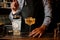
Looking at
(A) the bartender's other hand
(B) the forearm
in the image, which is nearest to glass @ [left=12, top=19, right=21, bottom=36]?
(A) the bartender's other hand

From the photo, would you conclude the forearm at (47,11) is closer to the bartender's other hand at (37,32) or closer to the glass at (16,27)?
the bartender's other hand at (37,32)

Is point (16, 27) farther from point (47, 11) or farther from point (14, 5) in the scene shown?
point (47, 11)

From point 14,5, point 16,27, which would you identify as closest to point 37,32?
point 16,27

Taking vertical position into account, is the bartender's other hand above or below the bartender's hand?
below

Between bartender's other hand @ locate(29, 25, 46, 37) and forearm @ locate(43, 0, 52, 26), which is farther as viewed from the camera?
forearm @ locate(43, 0, 52, 26)

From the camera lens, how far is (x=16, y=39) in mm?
1064

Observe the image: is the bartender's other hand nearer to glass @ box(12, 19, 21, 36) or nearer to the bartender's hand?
glass @ box(12, 19, 21, 36)

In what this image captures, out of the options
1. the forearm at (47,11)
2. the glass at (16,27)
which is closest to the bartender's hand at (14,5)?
the glass at (16,27)

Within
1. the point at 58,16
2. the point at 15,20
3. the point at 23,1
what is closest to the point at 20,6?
the point at 23,1

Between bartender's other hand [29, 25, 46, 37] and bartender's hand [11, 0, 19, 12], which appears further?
bartender's hand [11, 0, 19, 12]

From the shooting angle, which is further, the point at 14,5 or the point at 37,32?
the point at 14,5

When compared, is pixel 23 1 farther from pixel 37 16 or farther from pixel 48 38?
pixel 48 38

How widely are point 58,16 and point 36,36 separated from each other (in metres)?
0.47

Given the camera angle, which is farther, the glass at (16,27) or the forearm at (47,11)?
the forearm at (47,11)
